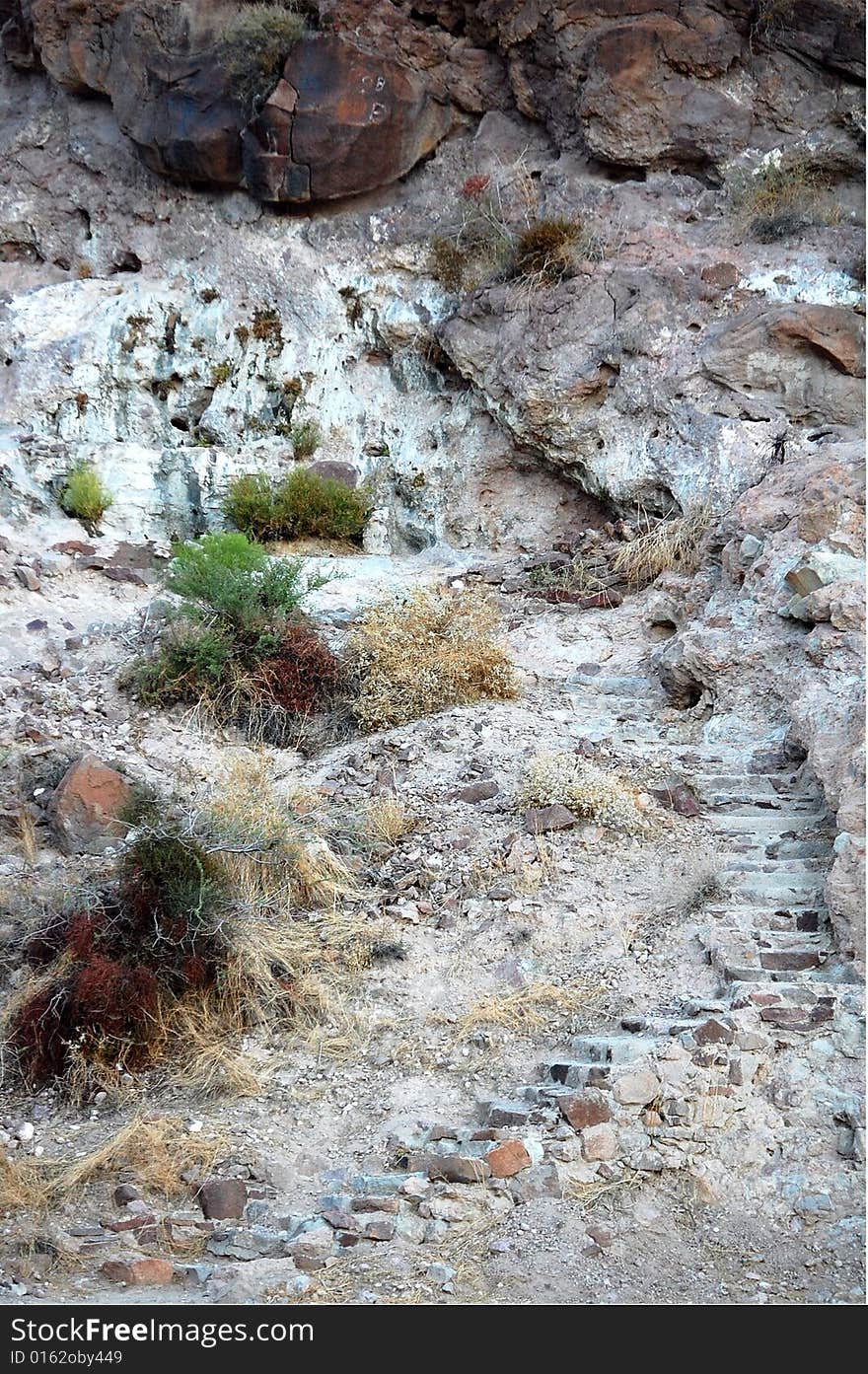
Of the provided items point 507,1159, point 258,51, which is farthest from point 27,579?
point 507,1159

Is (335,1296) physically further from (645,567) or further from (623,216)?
(623,216)

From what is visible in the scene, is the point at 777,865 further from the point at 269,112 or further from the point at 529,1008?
the point at 269,112

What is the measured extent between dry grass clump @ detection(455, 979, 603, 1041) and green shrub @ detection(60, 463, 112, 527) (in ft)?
19.2

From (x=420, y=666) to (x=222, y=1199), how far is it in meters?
3.82

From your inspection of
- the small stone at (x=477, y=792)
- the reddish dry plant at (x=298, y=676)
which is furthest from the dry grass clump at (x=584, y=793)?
the reddish dry plant at (x=298, y=676)

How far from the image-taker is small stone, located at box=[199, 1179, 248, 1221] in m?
4.22

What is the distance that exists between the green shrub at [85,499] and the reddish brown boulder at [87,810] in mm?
3676

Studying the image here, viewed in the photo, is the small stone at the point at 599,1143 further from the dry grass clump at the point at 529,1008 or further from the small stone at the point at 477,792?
the small stone at the point at 477,792

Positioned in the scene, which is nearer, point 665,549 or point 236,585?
point 236,585

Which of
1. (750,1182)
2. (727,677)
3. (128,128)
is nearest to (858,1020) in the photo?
(750,1182)

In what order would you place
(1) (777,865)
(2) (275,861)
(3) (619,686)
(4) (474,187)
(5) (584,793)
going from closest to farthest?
(1) (777,865) → (2) (275,861) → (5) (584,793) → (3) (619,686) → (4) (474,187)

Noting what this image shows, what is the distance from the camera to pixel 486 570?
31.1 feet

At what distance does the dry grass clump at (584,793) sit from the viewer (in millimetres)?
6152

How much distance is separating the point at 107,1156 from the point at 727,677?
433 cm
